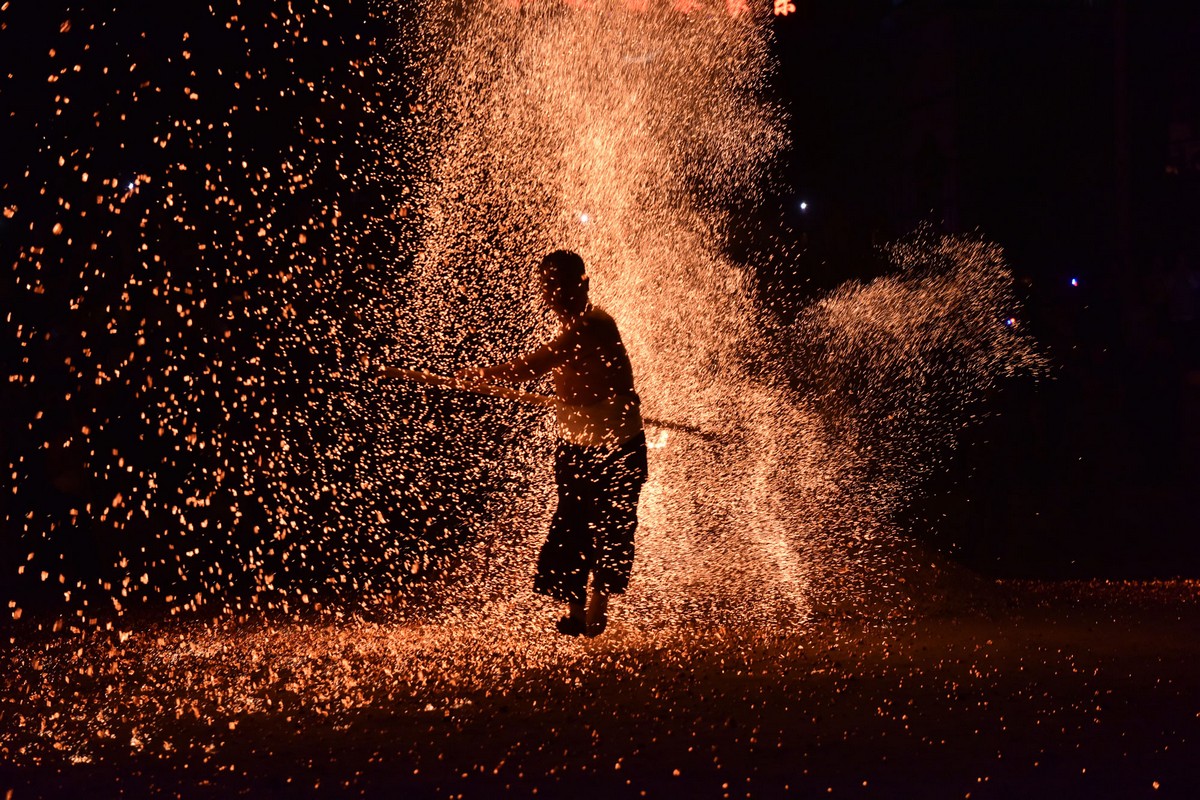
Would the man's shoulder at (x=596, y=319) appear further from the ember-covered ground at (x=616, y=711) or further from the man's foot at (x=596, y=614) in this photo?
the ember-covered ground at (x=616, y=711)

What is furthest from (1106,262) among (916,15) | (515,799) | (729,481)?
(515,799)

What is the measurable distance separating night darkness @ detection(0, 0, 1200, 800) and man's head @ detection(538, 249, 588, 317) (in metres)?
1.55

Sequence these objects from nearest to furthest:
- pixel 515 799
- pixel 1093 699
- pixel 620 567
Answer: pixel 515 799 < pixel 1093 699 < pixel 620 567

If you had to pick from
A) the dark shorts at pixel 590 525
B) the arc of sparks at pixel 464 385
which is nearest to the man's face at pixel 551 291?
the arc of sparks at pixel 464 385

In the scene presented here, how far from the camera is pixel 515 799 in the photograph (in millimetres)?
4336

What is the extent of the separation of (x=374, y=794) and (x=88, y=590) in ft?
17.1

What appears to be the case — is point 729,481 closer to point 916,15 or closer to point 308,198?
point 308,198

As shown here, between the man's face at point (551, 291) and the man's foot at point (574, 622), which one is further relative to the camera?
the man's face at point (551, 291)

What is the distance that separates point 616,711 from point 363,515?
7393 millimetres

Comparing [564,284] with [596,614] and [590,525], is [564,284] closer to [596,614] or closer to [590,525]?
[590,525]


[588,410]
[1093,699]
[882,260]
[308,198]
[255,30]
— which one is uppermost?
[882,260]

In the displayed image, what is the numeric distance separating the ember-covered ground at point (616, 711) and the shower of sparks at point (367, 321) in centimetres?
117

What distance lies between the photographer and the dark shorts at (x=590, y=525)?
22.9 ft

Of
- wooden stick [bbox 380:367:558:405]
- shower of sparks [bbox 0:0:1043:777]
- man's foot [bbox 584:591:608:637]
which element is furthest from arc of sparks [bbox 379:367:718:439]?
shower of sparks [bbox 0:0:1043:777]
